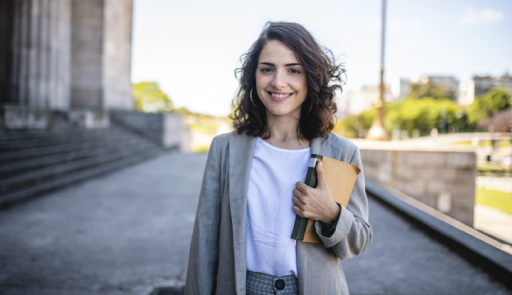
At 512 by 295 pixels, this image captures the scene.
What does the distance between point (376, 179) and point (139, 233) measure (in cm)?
917

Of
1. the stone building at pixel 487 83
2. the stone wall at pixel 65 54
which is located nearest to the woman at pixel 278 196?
the stone building at pixel 487 83

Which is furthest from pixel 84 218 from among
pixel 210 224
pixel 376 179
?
pixel 376 179

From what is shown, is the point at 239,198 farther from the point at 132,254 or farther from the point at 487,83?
the point at 487,83

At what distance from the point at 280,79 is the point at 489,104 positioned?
13878 mm

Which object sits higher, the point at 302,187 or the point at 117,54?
the point at 117,54

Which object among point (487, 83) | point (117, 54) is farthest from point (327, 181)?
point (117, 54)

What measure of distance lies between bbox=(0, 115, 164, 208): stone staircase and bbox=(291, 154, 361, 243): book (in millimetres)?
6091

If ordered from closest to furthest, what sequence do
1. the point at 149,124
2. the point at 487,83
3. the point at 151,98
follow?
the point at 487,83 → the point at 149,124 → the point at 151,98

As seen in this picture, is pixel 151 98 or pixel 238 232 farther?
pixel 151 98

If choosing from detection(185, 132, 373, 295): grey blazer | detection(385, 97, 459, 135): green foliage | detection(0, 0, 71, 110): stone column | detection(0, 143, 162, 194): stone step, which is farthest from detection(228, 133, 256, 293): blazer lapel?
detection(385, 97, 459, 135): green foliage

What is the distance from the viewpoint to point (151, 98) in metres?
53.8

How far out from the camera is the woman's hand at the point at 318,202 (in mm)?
1358

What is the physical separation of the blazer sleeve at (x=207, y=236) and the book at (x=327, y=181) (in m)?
0.40

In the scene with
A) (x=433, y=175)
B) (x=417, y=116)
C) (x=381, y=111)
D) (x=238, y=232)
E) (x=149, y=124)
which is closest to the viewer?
(x=238, y=232)
